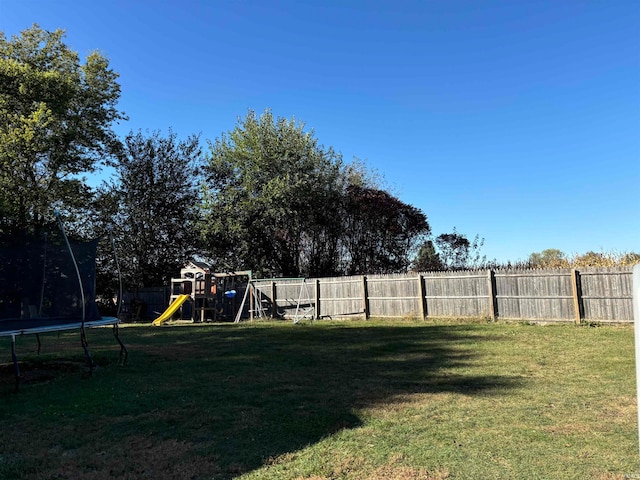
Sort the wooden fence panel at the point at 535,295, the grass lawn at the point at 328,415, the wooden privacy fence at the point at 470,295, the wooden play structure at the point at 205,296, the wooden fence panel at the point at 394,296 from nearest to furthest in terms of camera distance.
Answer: the grass lawn at the point at 328,415 < the wooden privacy fence at the point at 470,295 < the wooden fence panel at the point at 535,295 < the wooden fence panel at the point at 394,296 < the wooden play structure at the point at 205,296

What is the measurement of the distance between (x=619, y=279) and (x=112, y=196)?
22424 millimetres

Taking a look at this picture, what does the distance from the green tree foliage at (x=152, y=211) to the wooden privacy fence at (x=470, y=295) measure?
8380 millimetres

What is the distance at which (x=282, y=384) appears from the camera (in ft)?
19.4

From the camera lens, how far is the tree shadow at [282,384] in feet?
12.7

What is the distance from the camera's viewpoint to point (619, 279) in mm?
11086

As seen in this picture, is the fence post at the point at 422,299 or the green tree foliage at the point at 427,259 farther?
the green tree foliage at the point at 427,259

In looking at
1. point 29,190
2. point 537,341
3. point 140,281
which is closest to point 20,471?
point 537,341

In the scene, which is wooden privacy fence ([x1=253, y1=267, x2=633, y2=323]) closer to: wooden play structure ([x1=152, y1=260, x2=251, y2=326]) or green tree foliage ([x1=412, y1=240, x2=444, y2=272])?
wooden play structure ([x1=152, y1=260, x2=251, y2=326])

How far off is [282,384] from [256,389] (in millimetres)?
426

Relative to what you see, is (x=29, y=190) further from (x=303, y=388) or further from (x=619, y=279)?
(x=619, y=279)

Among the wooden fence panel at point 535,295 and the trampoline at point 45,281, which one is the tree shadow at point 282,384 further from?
the wooden fence panel at point 535,295

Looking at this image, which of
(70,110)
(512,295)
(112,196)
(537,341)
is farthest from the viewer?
(112,196)

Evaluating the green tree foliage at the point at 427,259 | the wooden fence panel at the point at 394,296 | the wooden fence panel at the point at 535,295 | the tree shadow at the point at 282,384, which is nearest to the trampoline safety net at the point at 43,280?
the tree shadow at the point at 282,384

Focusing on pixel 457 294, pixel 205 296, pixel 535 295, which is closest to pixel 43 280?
pixel 457 294
